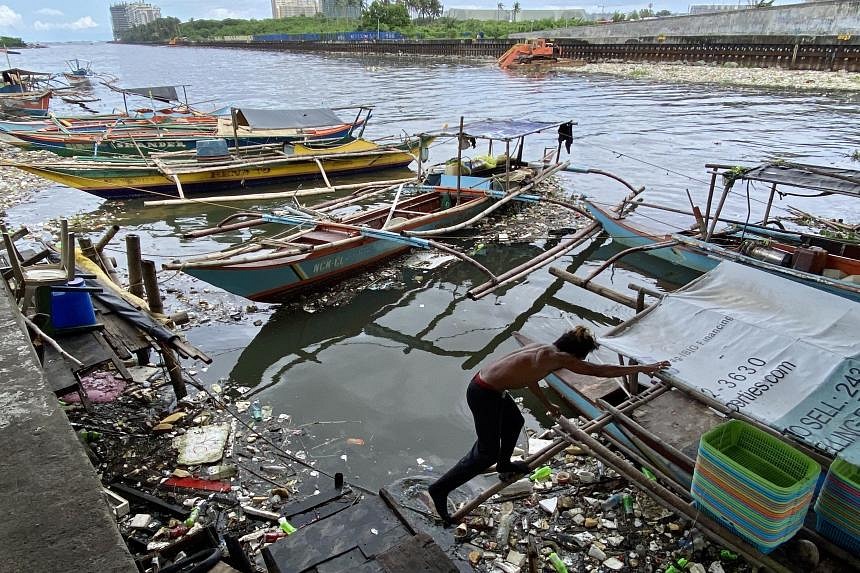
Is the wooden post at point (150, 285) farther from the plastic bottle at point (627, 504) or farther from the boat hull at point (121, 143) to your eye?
the boat hull at point (121, 143)

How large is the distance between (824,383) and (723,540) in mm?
1516

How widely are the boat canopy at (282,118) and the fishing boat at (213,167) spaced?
1179mm

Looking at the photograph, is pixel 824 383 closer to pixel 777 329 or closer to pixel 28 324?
pixel 777 329

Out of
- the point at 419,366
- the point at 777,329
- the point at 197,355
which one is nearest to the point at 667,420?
the point at 777,329

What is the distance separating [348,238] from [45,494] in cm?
754

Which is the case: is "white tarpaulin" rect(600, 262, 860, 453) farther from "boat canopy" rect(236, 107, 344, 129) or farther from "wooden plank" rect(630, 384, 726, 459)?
"boat canopy" rect(236, 107, 344, 129)

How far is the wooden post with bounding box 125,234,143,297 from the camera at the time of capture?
7.84 metres

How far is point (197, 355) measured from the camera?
626 cm

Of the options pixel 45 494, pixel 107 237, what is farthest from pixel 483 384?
pixel 107 237

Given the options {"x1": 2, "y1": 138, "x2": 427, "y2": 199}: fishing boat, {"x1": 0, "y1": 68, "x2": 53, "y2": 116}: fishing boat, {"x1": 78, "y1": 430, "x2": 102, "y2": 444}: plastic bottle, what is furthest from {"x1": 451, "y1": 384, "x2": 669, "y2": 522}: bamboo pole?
{"x1": 0, "y1": 68, "x2": 53, "y2": 116}: fishing boat

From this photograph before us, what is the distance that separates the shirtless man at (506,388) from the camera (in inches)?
195

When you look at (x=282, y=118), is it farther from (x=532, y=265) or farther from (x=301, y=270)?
(x=532, y=265)

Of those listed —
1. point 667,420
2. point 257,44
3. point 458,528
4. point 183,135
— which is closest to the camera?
point 458,528

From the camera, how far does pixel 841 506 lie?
4242mm
